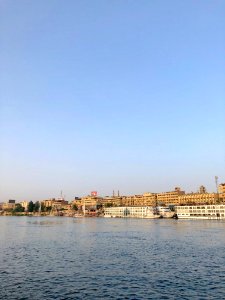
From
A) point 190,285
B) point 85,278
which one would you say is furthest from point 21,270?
point 190,285

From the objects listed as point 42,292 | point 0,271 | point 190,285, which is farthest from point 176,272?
point 0,271

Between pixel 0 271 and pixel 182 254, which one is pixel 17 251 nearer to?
pixel 0 271

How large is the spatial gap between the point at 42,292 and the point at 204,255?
117ft

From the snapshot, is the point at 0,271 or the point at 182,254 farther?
the point at 182,254

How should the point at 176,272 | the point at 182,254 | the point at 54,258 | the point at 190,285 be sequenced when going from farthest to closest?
the point at 182,254, the point at 54,258, the point at 176,272, the point at 190,285

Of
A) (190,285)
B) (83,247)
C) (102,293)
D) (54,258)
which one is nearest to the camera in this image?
(102,293)

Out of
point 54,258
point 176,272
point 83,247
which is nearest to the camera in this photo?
point 176,272

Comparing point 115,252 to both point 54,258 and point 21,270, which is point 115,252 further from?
point 21,270

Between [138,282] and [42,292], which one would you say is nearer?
[42,292]

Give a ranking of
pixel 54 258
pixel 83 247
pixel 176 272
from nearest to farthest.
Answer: pixel 176 272, pixel 54 258, pixel 83 247

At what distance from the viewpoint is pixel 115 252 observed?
66.9m

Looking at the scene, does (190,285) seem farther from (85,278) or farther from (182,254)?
(182,254)

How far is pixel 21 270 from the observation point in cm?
4919

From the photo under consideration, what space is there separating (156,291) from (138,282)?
174 inches
